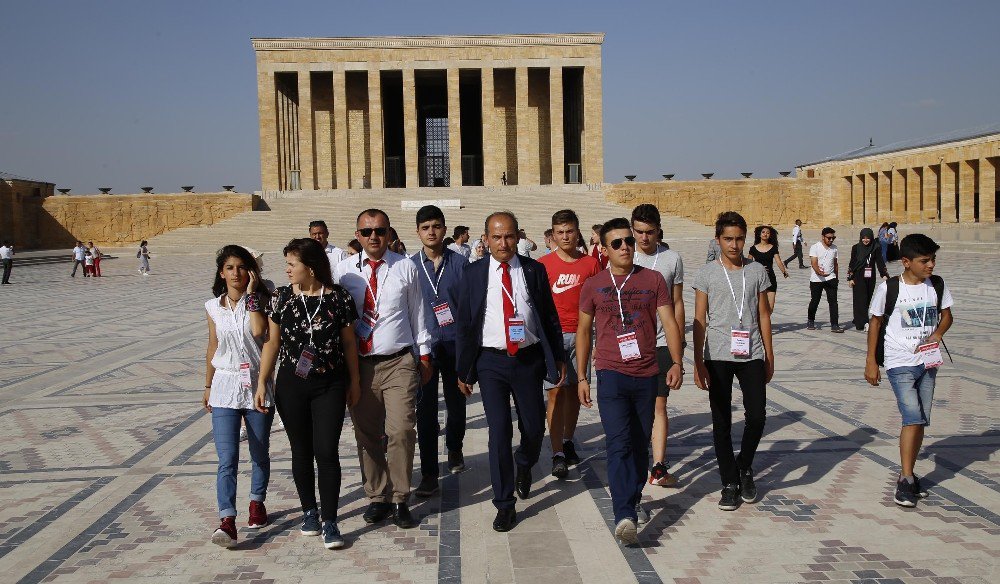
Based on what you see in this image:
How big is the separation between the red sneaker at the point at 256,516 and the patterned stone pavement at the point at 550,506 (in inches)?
3.3

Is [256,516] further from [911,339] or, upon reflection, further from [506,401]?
[911,339]

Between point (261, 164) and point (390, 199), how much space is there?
8048 millimetres

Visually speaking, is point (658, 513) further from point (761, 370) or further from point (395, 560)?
point (395, 560)

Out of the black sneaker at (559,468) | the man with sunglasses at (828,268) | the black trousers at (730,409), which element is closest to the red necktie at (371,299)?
the black sneaker at (559,468)

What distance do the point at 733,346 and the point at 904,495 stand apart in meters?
1.28

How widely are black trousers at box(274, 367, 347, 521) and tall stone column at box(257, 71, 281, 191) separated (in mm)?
40105

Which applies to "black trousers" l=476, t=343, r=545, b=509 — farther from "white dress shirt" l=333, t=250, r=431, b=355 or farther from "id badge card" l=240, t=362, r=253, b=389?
"id badge card" l=240, t=362, r=253, b=389

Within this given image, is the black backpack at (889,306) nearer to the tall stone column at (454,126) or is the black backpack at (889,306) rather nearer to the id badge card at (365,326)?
the id badge card at (365,326)

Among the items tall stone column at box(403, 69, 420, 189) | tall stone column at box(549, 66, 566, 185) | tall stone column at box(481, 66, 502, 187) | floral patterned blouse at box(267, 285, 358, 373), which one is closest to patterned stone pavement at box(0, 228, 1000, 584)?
floral patterned blouse at box(267, 285, 358, 373)

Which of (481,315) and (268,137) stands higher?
(268,137)

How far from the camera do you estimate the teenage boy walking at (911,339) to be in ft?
15.9

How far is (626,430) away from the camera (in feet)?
14.6

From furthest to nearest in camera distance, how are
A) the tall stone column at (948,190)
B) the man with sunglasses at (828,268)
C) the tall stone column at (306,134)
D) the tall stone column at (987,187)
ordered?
the tall stone column at (306,134) → the tall stone column at (948,190) → the tall stone column at (987,187) → the man with sunglasses at (828,268)

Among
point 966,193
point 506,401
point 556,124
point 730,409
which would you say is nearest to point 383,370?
point 506,401
